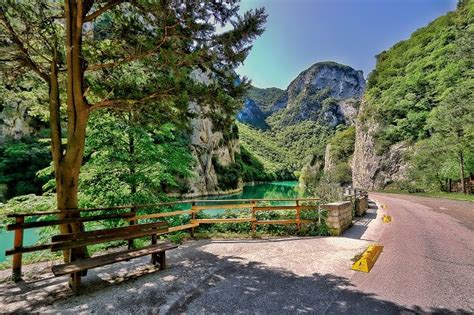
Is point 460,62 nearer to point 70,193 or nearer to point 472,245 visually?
point 472,245

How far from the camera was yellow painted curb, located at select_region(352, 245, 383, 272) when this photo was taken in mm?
5049

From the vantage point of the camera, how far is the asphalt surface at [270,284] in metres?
3.54

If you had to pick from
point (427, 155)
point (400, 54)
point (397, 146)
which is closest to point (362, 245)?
point (427, 155)

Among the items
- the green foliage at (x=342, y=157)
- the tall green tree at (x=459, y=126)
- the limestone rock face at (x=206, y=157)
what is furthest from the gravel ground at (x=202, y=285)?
the green foliage at (x=342, y=157)

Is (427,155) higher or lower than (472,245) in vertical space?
higher

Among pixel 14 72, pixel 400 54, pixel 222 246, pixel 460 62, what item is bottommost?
pixel 222 246

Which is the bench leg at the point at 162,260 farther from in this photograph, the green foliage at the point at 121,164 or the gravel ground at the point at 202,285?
the green foliage at the point at 121,164

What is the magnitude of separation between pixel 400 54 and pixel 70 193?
76858 millimetres

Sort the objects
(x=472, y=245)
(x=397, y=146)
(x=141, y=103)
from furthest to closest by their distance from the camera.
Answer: (x=397, y=146) → (x=472, y=245) → (x=141, y=103)

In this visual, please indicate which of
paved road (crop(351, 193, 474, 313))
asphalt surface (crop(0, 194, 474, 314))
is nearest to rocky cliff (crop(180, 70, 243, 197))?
paved road (crop(351, 193, 474, 313))

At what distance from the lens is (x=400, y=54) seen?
205 feet

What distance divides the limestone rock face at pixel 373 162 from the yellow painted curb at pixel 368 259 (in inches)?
1599

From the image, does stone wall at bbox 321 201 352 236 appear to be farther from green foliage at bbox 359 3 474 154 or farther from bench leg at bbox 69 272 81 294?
green foliage at bbox 359 3 474 154

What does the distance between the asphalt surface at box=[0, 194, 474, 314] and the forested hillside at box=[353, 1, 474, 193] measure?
84.4ft
